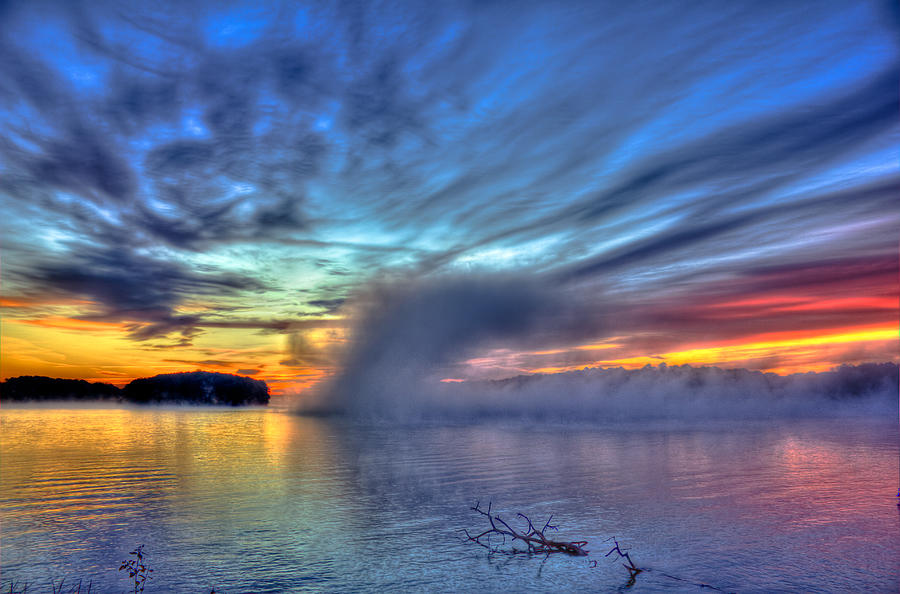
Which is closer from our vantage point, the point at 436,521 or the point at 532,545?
the point at 532,545

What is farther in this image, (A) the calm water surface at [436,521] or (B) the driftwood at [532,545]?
(B) the driftwood at [532,545]

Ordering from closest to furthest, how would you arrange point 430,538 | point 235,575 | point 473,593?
point 473,593 → point 235,575 → point 430,538

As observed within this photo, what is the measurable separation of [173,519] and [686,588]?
22.2 meters

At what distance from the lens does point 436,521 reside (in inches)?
944

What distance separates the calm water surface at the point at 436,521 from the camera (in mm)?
16703

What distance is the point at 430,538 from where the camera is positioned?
21.1 metres

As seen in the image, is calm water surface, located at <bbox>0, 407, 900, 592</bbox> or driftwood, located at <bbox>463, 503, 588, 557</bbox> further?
driftwood, located at <bbox>463, 503, 588, 557</bbox>

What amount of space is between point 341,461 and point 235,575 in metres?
33.0

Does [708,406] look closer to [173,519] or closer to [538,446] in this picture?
[538,446]

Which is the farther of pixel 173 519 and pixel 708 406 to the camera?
pixel 708 406

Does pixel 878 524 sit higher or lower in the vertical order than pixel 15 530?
lower

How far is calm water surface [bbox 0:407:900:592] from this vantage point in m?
16.7

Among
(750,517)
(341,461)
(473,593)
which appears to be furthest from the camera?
(341,461)

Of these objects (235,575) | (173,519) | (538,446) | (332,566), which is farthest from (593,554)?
(538,446)
